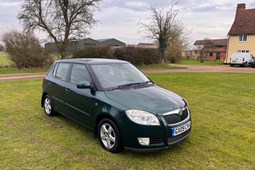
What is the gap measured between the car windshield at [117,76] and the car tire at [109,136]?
739 millimetres

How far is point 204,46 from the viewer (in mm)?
52250

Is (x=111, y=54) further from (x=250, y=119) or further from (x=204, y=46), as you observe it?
(x=204, y=46)

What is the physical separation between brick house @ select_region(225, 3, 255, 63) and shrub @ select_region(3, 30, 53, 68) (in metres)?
28.4

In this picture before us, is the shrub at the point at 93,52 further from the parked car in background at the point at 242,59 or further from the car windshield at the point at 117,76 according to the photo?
the parked car in background at the point at 242,59

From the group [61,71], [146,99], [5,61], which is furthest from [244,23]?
[146,99]

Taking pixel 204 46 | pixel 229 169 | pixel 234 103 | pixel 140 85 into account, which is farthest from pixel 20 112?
pixel 204 46

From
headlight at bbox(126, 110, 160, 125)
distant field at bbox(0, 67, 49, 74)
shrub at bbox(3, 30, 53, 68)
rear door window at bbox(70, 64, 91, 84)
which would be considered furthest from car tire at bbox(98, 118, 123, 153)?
shrub at bbox(3, 30, 53, 68)

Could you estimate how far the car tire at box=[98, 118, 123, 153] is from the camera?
3846 mm

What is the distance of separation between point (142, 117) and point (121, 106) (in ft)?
1.32

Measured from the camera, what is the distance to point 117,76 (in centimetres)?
483

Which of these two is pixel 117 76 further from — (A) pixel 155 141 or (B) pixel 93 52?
(B) pixel 93 52

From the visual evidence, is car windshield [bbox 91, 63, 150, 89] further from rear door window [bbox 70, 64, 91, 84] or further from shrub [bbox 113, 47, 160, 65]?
shrub [bbox 113, 47, 160, 65]

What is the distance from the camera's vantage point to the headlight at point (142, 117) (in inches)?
143

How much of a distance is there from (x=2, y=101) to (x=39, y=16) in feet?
58.0
